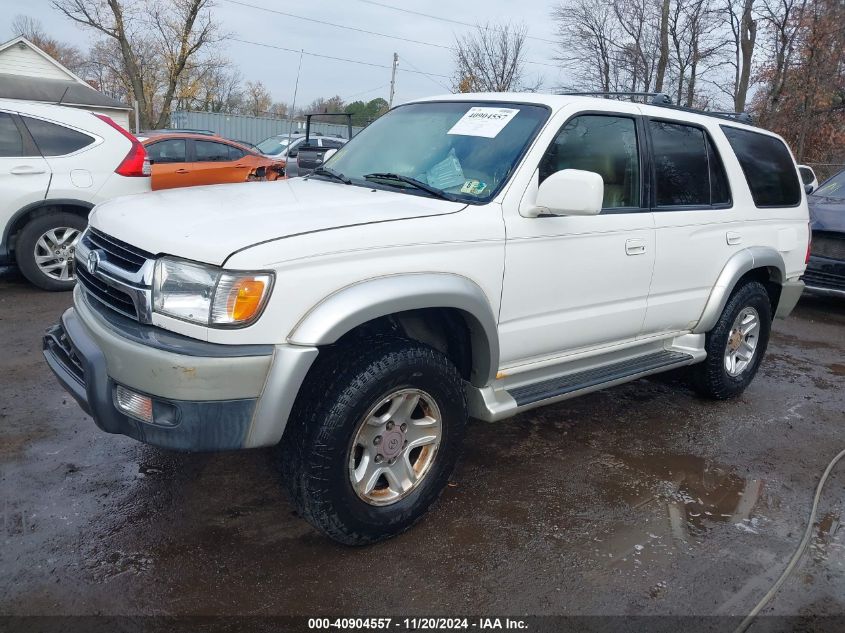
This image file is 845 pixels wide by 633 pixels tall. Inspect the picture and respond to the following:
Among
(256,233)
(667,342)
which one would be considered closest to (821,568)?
(667,342)

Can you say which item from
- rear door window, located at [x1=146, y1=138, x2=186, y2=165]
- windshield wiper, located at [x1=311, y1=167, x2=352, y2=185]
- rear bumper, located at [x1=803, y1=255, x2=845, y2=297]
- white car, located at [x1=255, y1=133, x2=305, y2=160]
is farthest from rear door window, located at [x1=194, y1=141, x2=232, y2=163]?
rear bumper, located at [x1=803, y1=255, x2=845, y2=297]

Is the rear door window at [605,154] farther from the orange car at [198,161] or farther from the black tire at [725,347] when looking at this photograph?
the orange car at [198,161]

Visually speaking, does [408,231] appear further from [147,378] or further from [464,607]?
[464,607]

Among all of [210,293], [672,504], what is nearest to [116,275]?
[210,293]

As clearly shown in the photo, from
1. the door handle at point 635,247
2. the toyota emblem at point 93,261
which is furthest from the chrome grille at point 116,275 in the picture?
A: the door handle at point 635,247

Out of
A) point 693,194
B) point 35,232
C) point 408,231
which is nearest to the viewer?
point 408,231

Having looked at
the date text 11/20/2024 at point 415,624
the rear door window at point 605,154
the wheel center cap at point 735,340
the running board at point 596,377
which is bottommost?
the date text 11/20/2024 at point 415,624

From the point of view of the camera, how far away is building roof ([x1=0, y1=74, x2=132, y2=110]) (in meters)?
24.1

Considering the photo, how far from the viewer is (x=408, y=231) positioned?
278cm

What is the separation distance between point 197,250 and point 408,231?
32.1 inches

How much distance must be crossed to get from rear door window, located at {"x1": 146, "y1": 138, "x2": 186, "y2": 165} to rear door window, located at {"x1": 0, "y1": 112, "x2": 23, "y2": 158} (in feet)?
18.6

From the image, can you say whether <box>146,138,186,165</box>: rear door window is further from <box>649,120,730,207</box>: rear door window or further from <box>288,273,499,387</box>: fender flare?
<box>288,273,499,387</box>: fender flare

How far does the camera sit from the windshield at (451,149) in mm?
3291

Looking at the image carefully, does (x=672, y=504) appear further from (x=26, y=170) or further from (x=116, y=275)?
(x=26, y=170)
